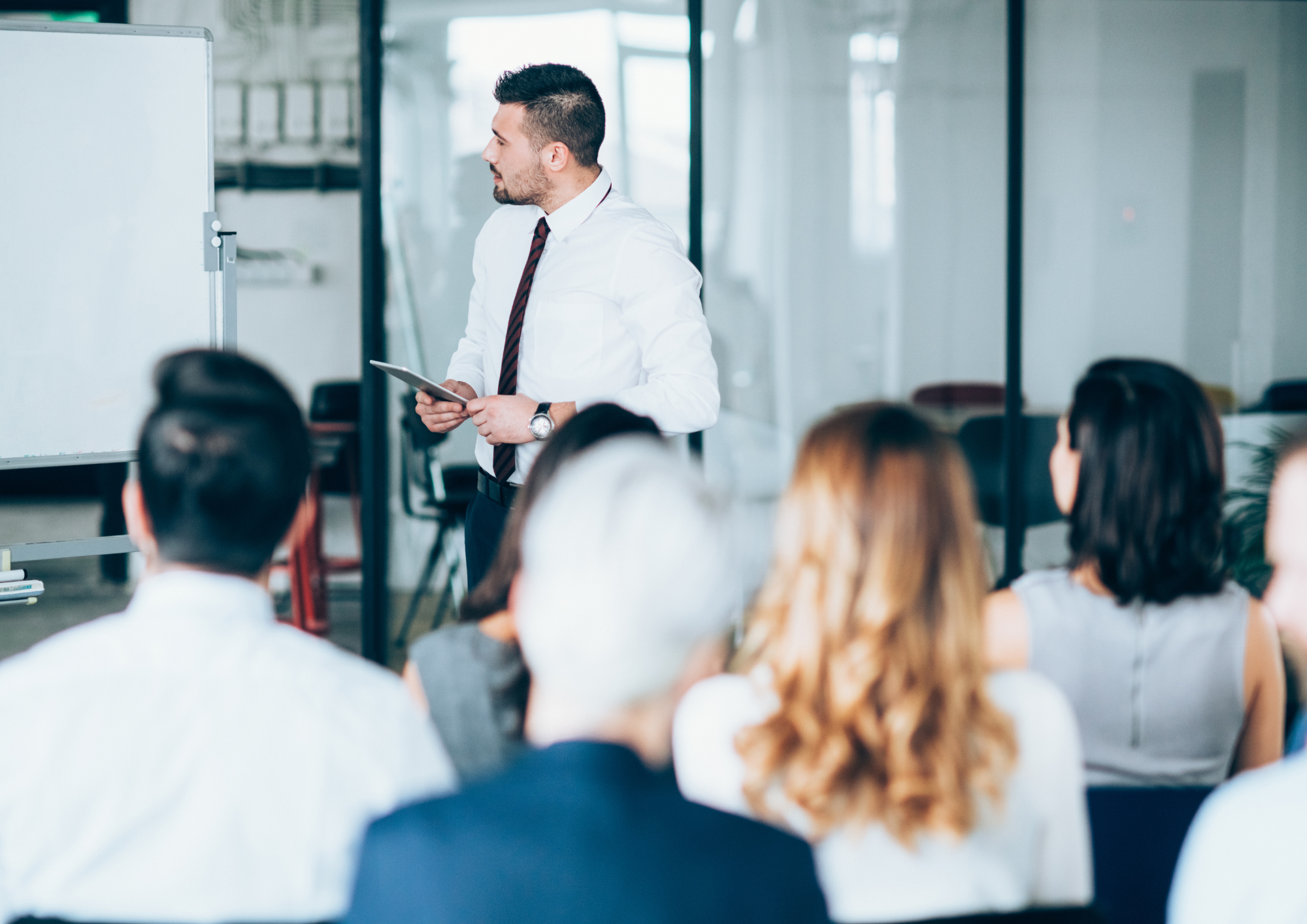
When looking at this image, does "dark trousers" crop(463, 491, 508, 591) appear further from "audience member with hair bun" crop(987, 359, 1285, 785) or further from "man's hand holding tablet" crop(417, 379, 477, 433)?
"audience member with hair bun" crop(987, 359, 1285, 785)

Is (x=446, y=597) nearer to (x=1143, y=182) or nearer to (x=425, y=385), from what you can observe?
(x=425, y=385)

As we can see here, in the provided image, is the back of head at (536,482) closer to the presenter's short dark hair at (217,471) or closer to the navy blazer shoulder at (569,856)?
the presenter's short dark hair at (217,471)

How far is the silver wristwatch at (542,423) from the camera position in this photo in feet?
8.75

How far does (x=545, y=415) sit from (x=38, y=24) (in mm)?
1690

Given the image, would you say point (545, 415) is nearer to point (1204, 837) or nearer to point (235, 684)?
point (235, 684)

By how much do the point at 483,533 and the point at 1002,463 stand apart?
227cm

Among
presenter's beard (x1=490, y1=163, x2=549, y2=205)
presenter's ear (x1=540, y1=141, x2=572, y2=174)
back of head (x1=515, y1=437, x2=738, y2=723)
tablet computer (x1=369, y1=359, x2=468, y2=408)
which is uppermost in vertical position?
presenter's ear (x1=540, y1=141, x2=572, y2=174)

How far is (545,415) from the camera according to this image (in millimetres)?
2670

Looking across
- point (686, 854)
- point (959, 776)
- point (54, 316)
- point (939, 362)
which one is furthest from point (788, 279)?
point (686, 854)

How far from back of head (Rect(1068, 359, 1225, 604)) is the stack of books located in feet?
7.87

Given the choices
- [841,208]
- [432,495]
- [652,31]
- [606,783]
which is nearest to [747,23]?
[652,31]

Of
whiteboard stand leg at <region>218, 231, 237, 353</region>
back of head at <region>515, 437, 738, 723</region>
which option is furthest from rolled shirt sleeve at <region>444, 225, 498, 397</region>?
back of head at <region>515, 437, 738, 723</region>

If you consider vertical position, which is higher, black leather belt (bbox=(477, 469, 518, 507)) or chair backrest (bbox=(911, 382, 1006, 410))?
chair backrest (bbox=(911, 382, 1006, 410))

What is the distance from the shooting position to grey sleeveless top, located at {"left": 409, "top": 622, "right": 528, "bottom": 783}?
1516 mm
